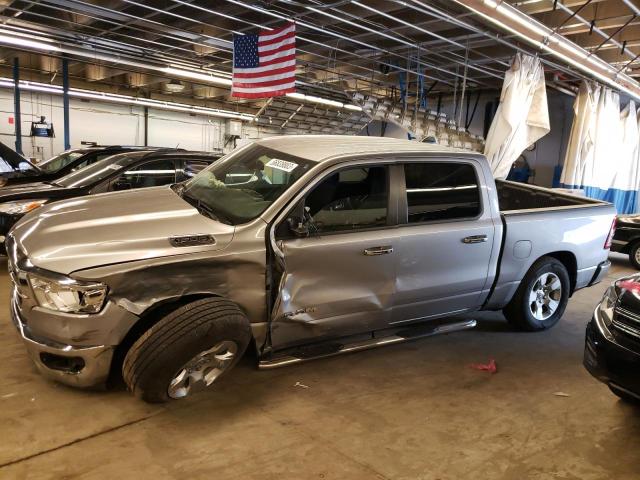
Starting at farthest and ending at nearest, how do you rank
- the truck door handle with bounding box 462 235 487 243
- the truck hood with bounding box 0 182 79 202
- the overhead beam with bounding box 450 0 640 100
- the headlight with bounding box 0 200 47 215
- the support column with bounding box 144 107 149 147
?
the support column with bounding box 144 107 149 147 → the overhead beam with bounding box 450 0 640 100 → the truck hood with bounding box 0 182 79 202 → the headlight with bounding box 0 200 47 215 → the truck door handle with bounding box 462 235 487 243

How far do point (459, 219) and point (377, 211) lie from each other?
32.1 inches

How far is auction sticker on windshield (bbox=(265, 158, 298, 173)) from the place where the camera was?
3.57 meters

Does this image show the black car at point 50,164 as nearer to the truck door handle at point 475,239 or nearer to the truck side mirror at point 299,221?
the truck side mirror at point 299,221

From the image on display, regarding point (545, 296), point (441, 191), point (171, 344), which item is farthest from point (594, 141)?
point (171, 344)

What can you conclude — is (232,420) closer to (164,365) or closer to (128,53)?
(164,365)

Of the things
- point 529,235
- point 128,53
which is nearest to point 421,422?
Result: point 529,235

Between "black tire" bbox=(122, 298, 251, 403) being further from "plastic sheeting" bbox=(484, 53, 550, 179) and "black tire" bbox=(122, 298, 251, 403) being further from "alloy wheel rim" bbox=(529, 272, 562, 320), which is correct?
"plastic sheeting" bbox=(484, 53, 550, 179)

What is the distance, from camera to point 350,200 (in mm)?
3635

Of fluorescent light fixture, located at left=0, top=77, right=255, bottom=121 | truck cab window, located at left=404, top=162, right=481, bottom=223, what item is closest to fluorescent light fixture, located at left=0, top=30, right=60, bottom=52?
fluorescent light fixture, located at left=0, top=77, right=255, bottom=121

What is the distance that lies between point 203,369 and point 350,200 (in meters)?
1.57

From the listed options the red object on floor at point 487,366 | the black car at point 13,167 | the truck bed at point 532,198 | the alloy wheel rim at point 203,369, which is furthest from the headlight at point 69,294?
the black car at point 13,167

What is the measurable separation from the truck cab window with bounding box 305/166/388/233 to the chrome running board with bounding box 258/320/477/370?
2.88 ft

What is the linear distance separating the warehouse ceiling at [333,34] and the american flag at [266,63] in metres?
0.41

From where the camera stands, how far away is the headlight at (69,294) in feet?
8.82
